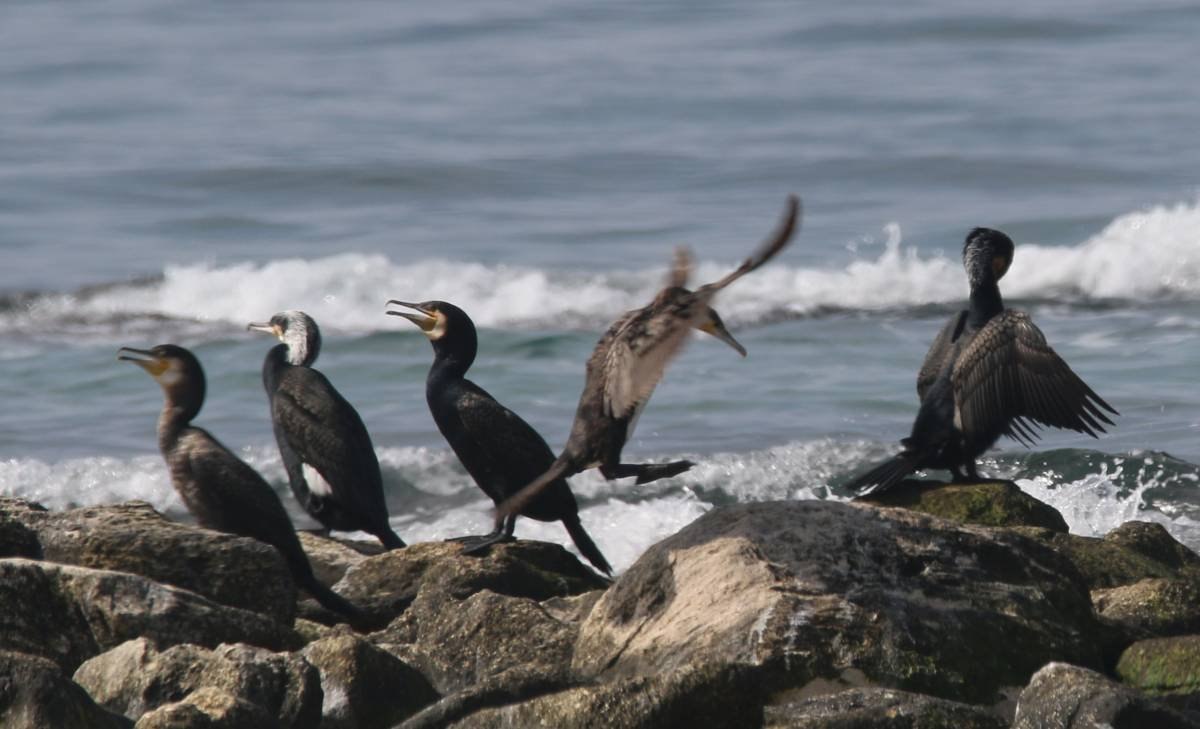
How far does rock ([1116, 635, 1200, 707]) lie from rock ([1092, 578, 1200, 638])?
0.99 feet

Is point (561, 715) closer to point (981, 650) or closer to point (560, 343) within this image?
point (981, 650)

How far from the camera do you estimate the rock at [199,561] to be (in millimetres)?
6684

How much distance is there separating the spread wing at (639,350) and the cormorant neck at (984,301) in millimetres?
2014

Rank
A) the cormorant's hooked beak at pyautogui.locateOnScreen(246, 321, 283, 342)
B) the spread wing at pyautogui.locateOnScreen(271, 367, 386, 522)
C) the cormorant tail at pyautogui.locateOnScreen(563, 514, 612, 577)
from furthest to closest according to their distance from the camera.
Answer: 1. the cormorant's hooked beak at pyautogui.locateOnScreen(246, 321, 283, 342)
2. the spread wing at pyautogui.locateOnScreen(271, 367, 386, 522)
3. the cormorant tail at pyautogui.locateOnScreen(563, 514, 612, 577)

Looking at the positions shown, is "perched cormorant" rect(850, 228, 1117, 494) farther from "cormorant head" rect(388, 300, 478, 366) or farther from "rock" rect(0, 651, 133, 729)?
"rock" rect(0, 651, 133, 729)

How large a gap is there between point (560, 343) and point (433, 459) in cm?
419

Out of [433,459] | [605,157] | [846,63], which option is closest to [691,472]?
[433,459]

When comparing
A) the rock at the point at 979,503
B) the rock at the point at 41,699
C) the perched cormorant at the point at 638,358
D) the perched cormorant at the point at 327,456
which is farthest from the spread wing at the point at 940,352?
the rock at the point at 41,699

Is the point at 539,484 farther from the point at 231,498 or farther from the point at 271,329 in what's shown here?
the point at 271,329

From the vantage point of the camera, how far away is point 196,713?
509 cm

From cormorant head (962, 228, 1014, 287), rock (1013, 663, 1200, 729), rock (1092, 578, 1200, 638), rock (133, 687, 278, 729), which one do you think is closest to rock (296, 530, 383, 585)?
rock (133, 687, 278, 729)

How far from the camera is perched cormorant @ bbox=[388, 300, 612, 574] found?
773cm

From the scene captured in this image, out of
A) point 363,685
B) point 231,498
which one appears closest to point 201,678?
point 363,685

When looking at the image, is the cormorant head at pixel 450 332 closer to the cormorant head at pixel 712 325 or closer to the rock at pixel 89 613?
the cormorant head at pixel 712 325
